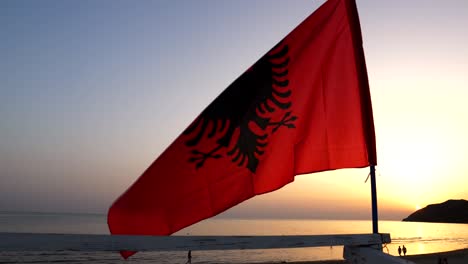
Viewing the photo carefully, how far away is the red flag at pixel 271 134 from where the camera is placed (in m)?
5.09

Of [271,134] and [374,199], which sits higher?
[271,134]

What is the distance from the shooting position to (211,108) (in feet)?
18.1

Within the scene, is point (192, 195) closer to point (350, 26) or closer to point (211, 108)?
point (211, 108)

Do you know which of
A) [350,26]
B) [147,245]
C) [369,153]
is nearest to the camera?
[147,245]

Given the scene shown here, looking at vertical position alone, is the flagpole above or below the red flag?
below

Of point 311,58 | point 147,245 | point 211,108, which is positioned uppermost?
point 311,58

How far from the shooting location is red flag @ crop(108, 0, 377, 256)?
5.09m

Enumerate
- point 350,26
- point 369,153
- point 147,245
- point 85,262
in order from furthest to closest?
point 85,262
point 350,26
point 369,153
point 147,245

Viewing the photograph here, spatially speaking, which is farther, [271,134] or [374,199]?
[271,134]

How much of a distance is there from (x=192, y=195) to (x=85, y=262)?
2202 inches

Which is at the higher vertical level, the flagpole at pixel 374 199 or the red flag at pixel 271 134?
the red flag at pixel 271 134

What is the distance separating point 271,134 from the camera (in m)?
5.43

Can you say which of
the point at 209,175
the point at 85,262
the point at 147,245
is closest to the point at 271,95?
the point at 209,175

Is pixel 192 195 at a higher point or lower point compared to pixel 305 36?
lower
